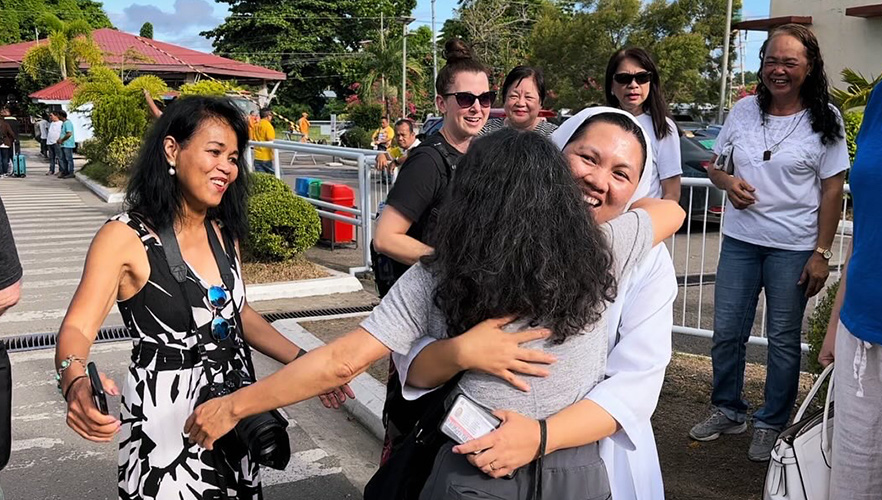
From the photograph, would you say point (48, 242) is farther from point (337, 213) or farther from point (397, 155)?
point (397, 155)

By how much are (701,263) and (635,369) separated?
A: 5437mm

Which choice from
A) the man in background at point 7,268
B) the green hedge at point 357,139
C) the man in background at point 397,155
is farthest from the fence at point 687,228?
the green hedge at point 357,139

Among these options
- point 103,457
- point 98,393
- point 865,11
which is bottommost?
point 103,457

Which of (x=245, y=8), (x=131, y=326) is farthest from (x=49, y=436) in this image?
(x=245, y=8)

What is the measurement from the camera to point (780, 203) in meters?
3.80

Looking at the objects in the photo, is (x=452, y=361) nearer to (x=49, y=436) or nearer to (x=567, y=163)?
(x=567, y=163)

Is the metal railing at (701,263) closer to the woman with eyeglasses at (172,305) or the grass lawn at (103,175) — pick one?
the woman with eyeglasses at (172,305)

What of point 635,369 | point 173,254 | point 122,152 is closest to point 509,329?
point 635,369

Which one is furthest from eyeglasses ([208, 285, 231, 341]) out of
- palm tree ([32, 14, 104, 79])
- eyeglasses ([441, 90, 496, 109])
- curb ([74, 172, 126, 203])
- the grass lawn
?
palm tree ([32, 14, 104, 79])

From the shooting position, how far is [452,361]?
1772 millimetres

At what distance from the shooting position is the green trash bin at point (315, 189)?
10570mm

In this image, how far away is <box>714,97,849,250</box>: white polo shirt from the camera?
374cm

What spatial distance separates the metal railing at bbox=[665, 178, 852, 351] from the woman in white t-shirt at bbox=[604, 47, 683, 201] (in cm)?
133

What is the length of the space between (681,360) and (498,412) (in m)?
→ 4.25
